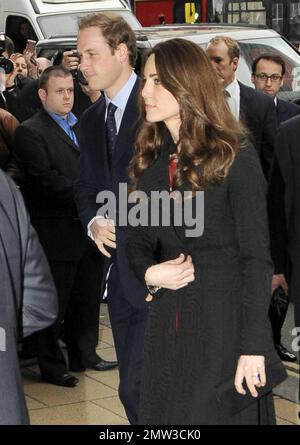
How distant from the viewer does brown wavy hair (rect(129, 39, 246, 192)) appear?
4.14m

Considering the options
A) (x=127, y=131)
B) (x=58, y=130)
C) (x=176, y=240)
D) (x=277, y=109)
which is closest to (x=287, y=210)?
(x=127, y=131)

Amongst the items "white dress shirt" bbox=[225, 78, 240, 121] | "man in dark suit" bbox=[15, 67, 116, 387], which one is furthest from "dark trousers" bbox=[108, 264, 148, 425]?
"white dress shirt" bbox=[225, 78, 240, 121]

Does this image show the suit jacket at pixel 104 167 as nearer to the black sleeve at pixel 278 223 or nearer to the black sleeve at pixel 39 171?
the black sleeve at pixel 278 223

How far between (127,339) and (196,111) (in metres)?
1.56

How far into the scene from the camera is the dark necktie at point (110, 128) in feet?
18.1

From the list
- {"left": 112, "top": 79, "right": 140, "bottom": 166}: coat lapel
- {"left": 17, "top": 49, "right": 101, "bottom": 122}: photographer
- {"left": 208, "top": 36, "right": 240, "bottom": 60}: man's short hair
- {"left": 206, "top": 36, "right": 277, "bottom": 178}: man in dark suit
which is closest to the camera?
{"left": 112, "top": 79, "right": 140, "bottom": 166}: coat lapel

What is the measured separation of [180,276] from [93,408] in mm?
2824

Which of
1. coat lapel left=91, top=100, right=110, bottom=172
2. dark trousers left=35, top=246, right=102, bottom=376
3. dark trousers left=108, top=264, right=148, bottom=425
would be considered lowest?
dark trousers left=35, top=246, right=102, bottom=376

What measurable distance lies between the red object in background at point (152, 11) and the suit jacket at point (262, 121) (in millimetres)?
17022

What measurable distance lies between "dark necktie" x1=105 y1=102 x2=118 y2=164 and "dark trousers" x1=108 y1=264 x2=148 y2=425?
1.89 feet

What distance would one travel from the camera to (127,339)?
539 cm

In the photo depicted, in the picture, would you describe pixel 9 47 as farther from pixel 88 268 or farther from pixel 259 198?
pixel 259 198

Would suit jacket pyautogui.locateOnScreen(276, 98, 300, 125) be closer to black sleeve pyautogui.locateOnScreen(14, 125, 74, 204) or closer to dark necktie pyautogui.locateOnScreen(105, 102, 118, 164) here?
black sleeve pyautogui.locateOnScreen(14, 125, 74, 204)

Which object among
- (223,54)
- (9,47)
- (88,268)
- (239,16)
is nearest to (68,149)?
(88,268)
